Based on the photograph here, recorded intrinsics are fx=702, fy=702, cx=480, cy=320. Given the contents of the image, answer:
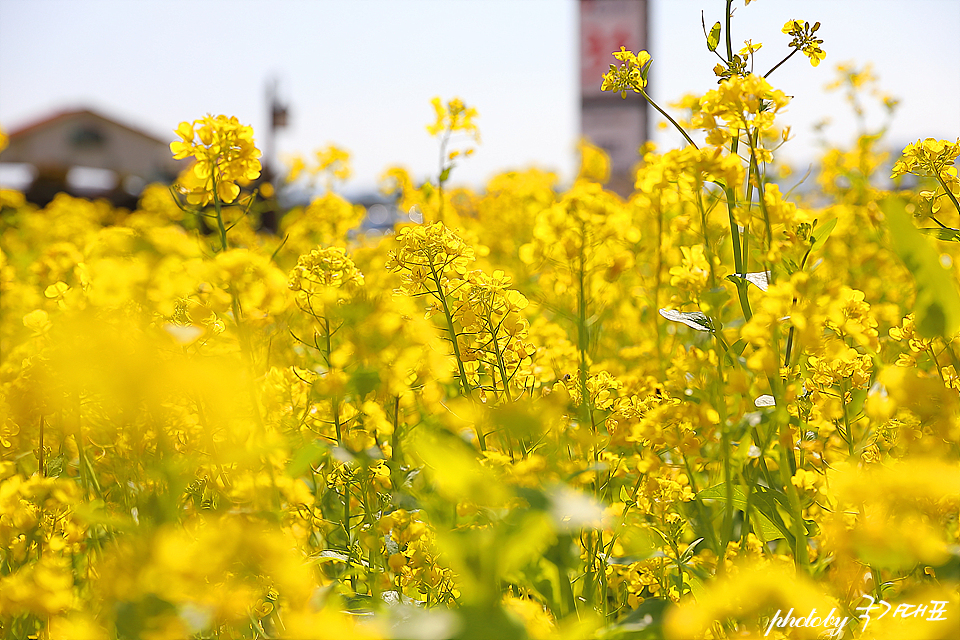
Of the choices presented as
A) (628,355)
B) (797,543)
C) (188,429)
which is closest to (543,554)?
(797,543)

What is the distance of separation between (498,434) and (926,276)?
654 millimetres

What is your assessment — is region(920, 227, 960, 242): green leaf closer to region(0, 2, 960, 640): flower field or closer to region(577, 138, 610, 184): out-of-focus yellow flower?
region(0, 2, 960, 640): flower field

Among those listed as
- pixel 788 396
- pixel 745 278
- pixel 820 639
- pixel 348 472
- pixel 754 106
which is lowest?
pixel 820 639

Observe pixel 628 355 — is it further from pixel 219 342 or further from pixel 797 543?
pixel 219 342

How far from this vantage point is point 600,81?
5.86m

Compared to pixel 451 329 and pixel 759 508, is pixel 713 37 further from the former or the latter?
pixel 759 508

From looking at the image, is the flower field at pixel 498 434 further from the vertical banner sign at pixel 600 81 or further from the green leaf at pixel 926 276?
the vertical banner sign at pixel 600 81

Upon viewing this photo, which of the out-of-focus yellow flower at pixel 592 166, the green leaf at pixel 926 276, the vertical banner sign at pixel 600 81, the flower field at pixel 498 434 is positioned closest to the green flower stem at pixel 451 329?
the flower field at pixel 498 434

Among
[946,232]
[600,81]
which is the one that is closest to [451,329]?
[946,232]

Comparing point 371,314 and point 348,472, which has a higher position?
point 371,314

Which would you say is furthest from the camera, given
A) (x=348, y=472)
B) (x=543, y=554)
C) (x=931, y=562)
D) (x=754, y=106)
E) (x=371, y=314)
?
(x=371, y=314)

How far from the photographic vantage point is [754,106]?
1049 mm

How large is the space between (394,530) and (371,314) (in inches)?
14.9

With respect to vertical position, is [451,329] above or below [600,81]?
below
